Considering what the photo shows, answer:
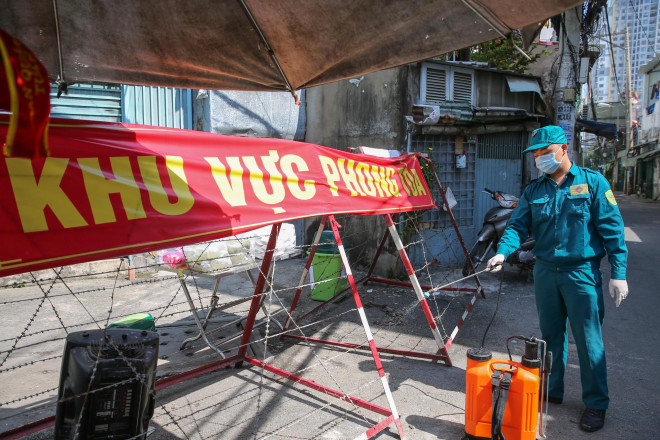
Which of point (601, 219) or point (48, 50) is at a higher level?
point (48, 50)

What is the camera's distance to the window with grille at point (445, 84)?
831cm

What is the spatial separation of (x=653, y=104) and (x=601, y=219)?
32106 millimetres

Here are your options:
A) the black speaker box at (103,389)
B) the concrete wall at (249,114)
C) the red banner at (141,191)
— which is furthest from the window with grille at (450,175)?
the black speaker box at (103,389)

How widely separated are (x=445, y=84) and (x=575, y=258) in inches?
236

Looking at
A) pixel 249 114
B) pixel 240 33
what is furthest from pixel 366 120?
pixel 240 33

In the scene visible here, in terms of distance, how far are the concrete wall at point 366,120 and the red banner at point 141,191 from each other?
4180 mm

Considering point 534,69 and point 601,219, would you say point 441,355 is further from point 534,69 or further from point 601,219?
point 534,69

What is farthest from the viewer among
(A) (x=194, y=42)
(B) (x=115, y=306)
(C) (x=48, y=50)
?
(B) (x=115, y=306)

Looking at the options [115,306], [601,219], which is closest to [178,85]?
[115,306]

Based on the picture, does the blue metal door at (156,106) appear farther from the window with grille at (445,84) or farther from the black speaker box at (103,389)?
the black speaker box at (103,389)

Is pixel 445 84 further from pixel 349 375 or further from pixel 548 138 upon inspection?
pixel 349 375

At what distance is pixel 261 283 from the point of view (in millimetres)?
4051

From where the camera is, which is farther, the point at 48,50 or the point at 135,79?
the point at 135,79

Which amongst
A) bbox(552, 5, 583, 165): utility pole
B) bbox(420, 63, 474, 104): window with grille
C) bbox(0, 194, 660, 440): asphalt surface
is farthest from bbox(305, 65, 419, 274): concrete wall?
bbox(552, 5, 583, 165): utility pole
